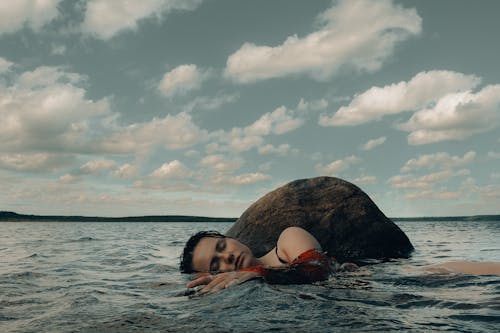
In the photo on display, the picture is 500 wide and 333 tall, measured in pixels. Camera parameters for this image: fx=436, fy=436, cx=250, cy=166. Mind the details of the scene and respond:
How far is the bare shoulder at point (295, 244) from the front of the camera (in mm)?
7584

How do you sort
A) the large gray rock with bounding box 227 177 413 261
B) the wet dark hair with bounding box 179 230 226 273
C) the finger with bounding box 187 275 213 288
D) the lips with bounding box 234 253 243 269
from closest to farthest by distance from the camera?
the finger with bounding box 187 275 213 288
the lips with bounding box 234 253 243 269
the wet dark hair with bounding box 179 230 226 273
the large gray rock with bounding box 227 177 413 261

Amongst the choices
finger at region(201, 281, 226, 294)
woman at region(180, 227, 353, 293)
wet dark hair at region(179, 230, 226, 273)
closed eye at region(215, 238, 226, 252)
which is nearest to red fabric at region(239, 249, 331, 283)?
woman at region(180, 227, 353, 293)

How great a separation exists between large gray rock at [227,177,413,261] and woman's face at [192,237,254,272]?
381 centimetres

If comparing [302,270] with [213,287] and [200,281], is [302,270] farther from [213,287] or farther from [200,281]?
[200,281]

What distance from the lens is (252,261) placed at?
757 cm

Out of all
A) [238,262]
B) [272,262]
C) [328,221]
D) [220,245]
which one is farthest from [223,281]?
[328,221]

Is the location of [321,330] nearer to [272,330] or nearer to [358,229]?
[272,330]

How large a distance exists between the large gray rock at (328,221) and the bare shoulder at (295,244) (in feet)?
12.1

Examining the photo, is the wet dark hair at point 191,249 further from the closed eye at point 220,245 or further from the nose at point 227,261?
the nose at point 227,261

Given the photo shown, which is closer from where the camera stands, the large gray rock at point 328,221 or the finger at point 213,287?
the finger at point 213,287

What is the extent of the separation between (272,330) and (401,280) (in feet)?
13.5

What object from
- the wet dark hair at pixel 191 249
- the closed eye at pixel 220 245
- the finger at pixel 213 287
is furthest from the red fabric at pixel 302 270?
the wet dark hair at pixel 191 249

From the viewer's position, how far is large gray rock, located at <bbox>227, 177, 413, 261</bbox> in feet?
38.6

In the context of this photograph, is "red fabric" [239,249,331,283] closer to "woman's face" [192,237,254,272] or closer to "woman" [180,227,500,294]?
"woman" [180,227,500,294]
